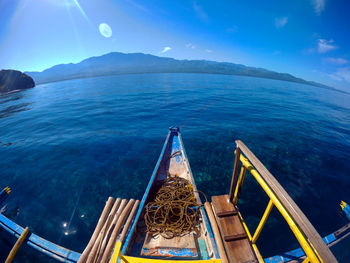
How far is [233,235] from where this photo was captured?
3.26m

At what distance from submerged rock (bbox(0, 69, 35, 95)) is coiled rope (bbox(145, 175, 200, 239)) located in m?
88.6

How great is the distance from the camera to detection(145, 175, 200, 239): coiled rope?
4445 millimetres

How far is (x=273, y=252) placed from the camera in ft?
16.8

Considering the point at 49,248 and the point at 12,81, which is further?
the point at 12,81

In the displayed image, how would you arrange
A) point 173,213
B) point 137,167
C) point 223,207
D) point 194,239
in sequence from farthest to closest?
point 137,167 < point 173,213 < point 194,239 < point 223,207

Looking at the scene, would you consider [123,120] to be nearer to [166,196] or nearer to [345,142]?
[166,196]

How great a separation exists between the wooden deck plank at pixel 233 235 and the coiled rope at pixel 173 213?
1.32m

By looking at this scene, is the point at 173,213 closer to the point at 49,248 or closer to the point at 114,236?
the point at 114,236

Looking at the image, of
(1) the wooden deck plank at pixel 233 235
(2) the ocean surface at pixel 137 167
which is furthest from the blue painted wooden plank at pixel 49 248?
(1) the wooden deck plank at pixel 233 235

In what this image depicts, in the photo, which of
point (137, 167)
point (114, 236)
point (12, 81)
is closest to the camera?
point (114, 236)

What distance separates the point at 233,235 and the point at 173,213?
2.16 meters

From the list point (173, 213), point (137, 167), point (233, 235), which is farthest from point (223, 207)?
point (137, 167)

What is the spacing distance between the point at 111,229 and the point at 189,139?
8.84m

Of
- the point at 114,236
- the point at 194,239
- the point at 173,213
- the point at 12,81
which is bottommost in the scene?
the point at 194,239
